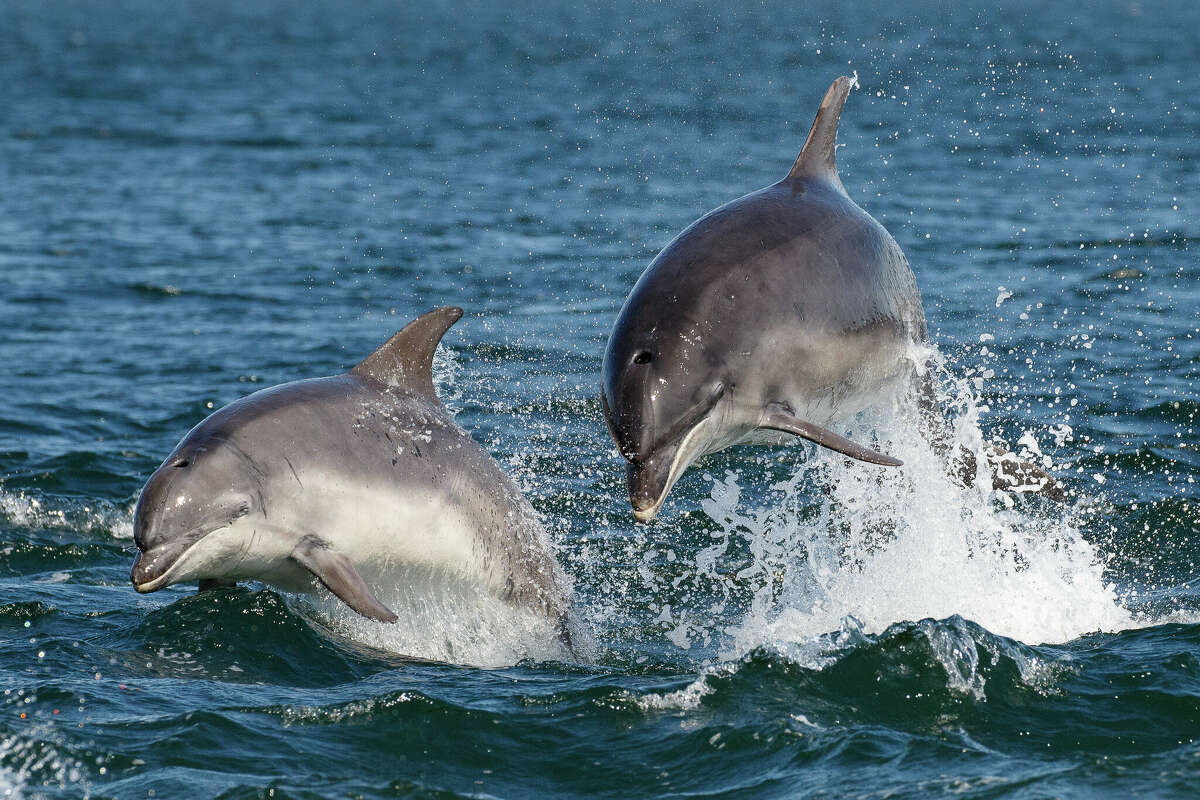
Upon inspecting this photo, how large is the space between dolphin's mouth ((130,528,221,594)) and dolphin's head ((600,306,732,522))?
2.31 meters

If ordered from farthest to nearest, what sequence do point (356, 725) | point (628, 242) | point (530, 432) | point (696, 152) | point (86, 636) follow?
1. point (696, 152)
2. point (628, 242)
3. point (530, 432)
4. point (86, 636)
5. point (356, 725)

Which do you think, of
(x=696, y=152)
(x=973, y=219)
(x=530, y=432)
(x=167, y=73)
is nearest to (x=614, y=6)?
(x=167, y=73)

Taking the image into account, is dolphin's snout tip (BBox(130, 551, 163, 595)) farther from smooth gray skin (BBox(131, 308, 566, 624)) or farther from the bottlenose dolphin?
the bottlenose dolphin

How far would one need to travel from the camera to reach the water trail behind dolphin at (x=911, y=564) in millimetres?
8734

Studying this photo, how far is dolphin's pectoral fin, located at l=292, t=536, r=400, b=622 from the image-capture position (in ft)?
24.9

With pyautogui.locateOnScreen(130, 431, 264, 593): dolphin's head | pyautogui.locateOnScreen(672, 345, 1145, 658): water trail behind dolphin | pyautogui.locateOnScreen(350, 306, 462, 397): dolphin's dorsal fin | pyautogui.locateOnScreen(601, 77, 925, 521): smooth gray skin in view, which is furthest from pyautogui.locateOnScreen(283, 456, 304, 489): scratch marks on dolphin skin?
pyautogui.locateOnScreen(672, 345, 1145, 658): water trail behind dolphin

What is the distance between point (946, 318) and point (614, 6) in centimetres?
12680

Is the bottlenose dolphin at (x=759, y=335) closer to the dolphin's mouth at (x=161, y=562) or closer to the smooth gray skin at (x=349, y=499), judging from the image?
the smooth gray skin at (x=349, y=499)

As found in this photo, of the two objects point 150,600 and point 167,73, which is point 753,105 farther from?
point 150,600

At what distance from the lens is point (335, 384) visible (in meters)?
8.75

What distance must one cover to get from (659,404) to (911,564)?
2.94m

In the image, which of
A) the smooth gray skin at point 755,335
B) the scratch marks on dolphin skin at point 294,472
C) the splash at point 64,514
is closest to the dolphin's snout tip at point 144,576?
the scratch marks on dolphin skin at point 294,472

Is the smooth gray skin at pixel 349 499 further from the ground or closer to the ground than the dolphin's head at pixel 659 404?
closer to the ground

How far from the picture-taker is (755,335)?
720cm
